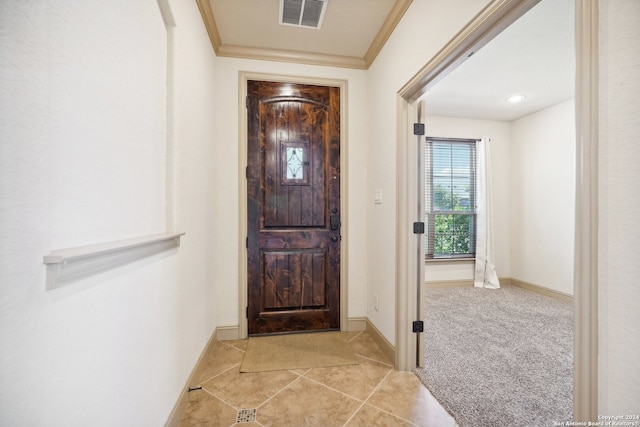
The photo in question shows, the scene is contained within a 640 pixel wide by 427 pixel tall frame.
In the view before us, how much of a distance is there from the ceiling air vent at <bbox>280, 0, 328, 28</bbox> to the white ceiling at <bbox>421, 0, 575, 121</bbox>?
1.30 m

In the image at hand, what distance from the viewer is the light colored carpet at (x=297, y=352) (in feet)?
6.41

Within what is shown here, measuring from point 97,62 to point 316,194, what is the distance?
1874 mm

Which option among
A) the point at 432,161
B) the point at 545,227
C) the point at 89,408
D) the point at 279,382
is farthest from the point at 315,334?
the point at 545,227

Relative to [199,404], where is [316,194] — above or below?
above

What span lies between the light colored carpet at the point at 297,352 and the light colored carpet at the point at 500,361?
643mm

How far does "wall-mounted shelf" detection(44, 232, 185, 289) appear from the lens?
0.60 metres

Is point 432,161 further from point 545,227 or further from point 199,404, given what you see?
point 199,404

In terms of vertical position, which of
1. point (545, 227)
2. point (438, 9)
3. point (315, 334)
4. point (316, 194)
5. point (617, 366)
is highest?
point (438, 9)

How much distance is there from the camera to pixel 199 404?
5.02 ft

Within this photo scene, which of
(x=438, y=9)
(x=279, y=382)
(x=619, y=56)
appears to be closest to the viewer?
(x=619, y=56)

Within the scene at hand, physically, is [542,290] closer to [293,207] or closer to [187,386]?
[293,207]

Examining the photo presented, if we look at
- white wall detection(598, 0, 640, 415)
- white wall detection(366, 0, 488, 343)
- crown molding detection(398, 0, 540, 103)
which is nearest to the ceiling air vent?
white wall detection(366, 0, 488, 343)

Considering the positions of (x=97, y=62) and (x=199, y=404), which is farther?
(x=199, y=404)

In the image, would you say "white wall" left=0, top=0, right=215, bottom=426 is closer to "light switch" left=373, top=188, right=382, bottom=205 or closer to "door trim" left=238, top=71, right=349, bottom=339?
"door trim" left=238, top=71, right=349, bottom=339
